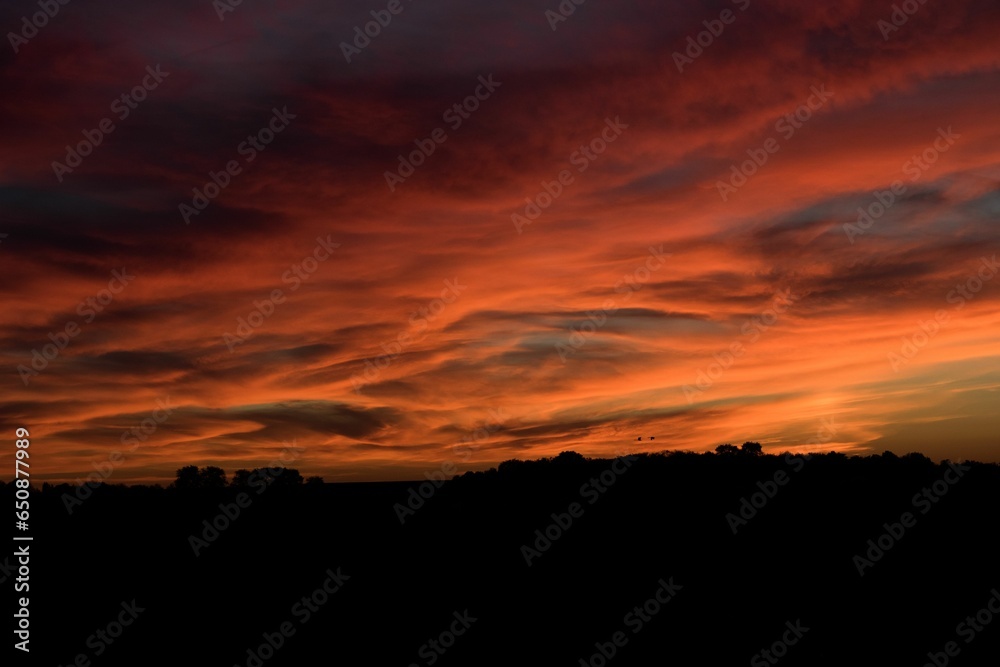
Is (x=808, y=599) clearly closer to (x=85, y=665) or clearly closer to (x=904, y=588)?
(x=904, y=588)

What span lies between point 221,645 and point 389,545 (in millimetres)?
14722

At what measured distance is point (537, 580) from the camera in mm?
37562

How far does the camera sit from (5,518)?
191 feet

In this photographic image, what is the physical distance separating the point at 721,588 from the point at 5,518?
5017cm

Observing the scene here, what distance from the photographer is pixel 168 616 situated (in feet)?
107

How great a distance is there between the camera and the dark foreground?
28828 mm

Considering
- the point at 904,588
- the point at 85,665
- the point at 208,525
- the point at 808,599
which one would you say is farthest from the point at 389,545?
the point at 904,588

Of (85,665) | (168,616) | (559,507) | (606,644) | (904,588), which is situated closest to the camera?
(85,665)

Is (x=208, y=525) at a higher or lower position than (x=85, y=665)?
higher

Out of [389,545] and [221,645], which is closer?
[221,645]

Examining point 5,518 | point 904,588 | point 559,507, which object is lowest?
point 904,588

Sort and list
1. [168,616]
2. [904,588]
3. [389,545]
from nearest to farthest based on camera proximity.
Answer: [168,616] → [904,588] → [389,545]

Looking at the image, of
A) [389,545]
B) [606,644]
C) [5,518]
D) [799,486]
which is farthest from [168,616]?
[799,486]

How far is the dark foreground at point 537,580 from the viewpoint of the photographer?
28.8 metres
